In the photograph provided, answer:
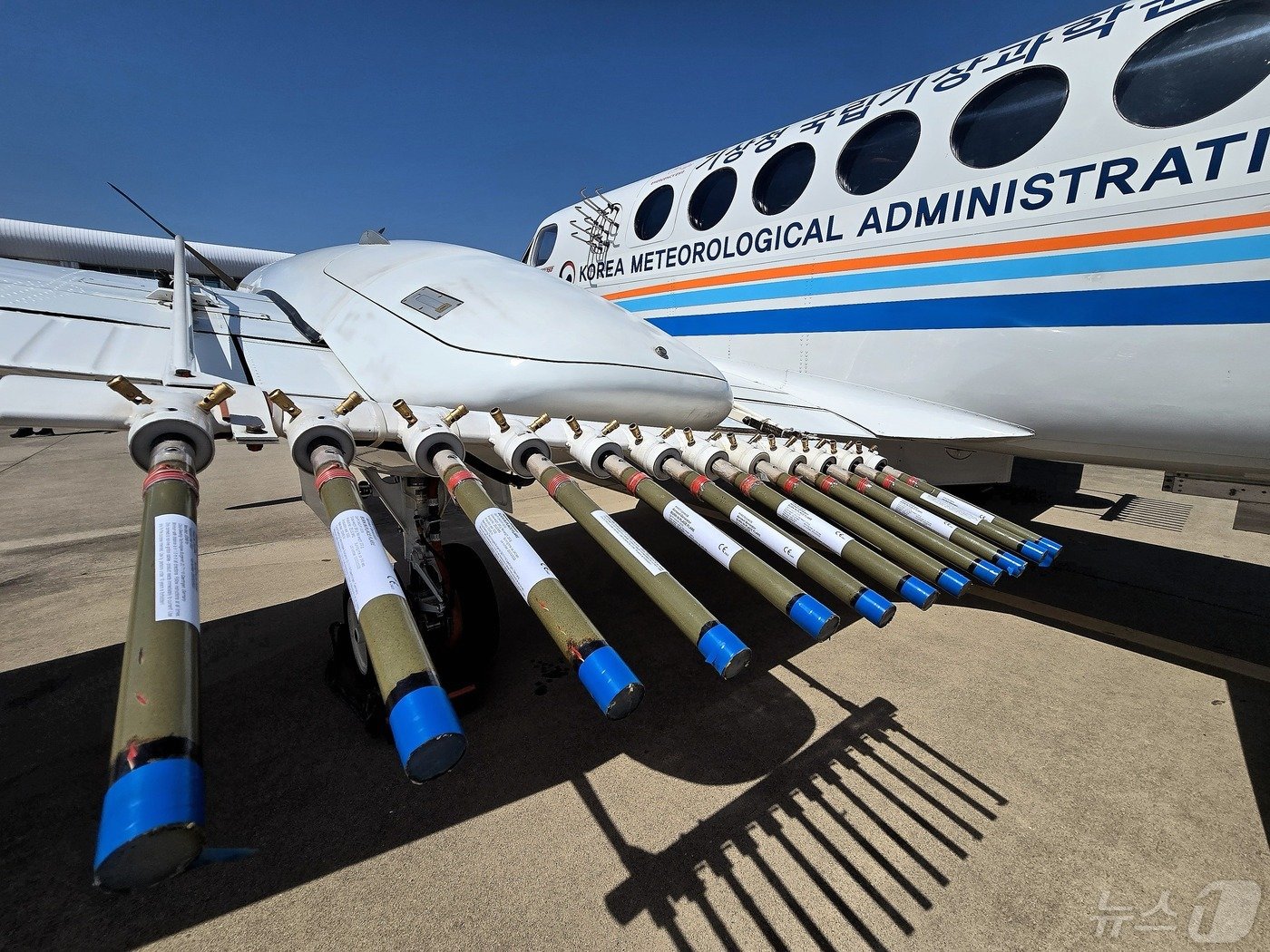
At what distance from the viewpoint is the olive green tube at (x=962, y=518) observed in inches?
104

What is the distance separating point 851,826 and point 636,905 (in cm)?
97

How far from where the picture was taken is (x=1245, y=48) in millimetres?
2594

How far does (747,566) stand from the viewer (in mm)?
1699

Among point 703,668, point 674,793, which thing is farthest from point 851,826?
point 703,668

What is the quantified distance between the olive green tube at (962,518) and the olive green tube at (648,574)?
6.07 ft

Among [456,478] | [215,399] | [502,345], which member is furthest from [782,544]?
[215,399]

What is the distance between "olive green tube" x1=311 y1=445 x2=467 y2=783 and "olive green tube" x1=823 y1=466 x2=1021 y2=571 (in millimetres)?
2045

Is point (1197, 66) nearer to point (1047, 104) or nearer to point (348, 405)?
point (1047, 104)

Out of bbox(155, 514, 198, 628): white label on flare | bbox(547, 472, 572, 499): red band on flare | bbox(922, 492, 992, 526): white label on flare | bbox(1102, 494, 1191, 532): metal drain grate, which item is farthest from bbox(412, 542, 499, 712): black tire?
bbox(1102, 494, 1191, 532): metal drain grate

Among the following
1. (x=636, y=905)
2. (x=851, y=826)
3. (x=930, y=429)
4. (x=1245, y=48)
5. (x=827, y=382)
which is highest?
(x=1245, y=48)

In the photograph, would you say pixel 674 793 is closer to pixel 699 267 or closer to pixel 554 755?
pixel 554 755

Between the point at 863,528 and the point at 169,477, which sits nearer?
the point at 169,477

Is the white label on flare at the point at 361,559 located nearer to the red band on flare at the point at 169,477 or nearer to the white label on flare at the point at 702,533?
the red band on flare at the point at 169,477

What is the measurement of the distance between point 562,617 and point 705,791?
6.19ft
